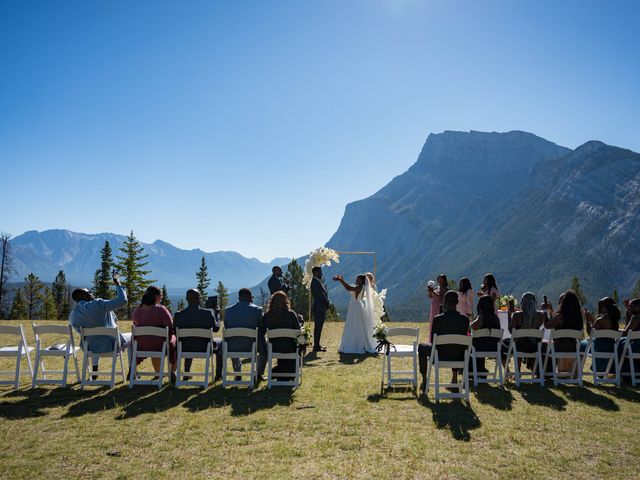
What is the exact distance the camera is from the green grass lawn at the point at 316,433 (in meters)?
5.07

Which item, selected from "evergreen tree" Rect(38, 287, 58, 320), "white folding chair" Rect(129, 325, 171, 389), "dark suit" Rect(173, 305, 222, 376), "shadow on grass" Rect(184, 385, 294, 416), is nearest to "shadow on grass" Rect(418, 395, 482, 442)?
"shadow on grass" Rect(184, 385, 294, 416)

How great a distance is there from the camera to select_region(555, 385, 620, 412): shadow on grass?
762cm

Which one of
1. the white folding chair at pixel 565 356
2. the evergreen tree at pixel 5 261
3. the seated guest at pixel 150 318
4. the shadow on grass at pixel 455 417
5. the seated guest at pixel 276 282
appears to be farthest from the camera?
the evergreen tree at pixel 5 261

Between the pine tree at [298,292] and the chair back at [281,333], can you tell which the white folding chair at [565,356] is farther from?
the pine tree at [298,292]

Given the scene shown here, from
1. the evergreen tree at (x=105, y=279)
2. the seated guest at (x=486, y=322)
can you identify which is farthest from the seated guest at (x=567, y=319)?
the evergreen tree at (x=105, y=279)

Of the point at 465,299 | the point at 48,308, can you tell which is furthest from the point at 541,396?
the point at 48,308

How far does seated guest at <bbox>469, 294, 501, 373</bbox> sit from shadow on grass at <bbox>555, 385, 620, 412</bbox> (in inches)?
53.8

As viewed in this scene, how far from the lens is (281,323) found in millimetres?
9211

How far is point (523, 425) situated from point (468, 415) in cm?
75

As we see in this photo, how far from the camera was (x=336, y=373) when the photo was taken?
35.1 feet

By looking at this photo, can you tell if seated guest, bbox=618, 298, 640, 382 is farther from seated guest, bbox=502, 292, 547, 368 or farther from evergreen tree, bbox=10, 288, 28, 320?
evergreen tree, bbox=10, 288, 28, 320

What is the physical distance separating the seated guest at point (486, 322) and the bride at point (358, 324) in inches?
209

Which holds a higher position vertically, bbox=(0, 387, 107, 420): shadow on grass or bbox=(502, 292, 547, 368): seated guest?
bbox=(502, 292, 547, 368): seated guest

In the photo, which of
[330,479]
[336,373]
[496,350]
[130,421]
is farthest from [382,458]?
[336,373]
